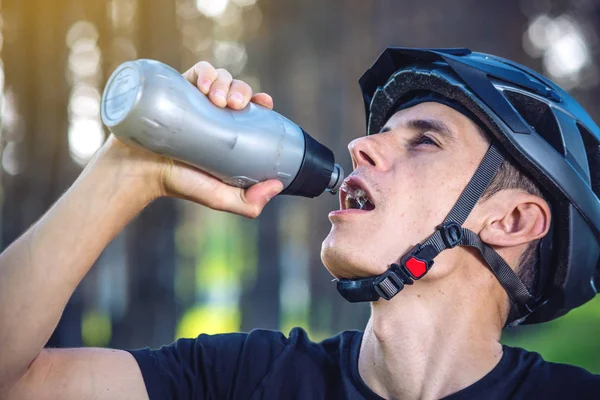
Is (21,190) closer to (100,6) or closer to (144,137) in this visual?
(100,6)

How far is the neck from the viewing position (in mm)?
1909

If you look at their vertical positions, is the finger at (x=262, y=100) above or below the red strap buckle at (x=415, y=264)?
above

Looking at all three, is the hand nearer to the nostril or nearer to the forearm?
the forearm

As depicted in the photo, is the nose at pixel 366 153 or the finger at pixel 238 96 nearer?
the finger at pixel 238 96

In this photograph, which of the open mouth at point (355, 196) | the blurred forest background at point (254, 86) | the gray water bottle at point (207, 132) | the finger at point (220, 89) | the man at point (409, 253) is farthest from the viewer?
the blurred forest background at point (254, 86)

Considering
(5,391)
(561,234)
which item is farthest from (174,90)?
(561,234)

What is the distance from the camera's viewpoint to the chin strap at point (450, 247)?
188cm

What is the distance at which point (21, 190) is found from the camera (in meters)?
4.71

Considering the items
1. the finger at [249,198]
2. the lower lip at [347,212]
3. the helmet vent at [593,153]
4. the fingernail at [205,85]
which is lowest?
the finger at [249,198]

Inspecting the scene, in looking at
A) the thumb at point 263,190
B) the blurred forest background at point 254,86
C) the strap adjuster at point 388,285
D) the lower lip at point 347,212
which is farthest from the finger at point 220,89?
the blurred forest background at point 254,86

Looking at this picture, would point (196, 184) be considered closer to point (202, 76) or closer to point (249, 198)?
point (249, 198)

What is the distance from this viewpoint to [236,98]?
1637 mm

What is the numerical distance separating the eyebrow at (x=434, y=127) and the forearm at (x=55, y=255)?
0.83 m

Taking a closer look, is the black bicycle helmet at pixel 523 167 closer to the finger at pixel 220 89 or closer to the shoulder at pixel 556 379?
the shoulder at pixel 556 379
